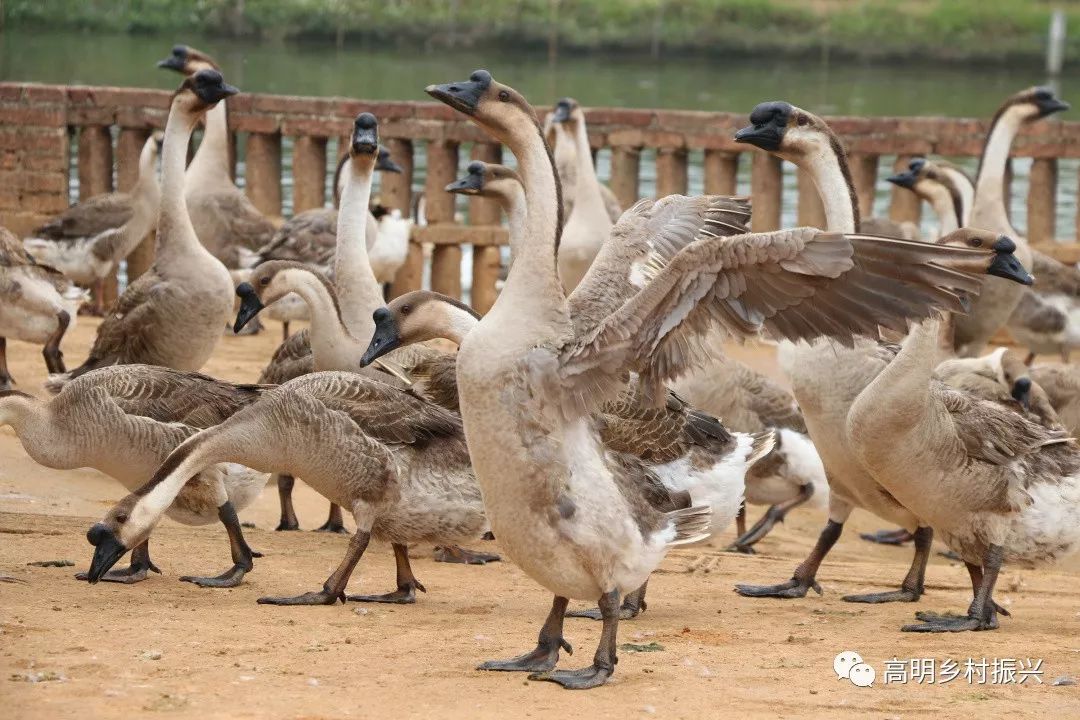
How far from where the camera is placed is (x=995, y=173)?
1259 centimetres

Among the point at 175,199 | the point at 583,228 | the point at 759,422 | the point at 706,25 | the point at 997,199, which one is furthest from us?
the point at 706,25

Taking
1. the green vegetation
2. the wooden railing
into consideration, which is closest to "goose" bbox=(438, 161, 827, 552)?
the wooden railing

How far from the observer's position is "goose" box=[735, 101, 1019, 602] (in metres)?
7.74

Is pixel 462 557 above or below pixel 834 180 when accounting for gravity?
below

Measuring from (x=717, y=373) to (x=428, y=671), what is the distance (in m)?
4.41

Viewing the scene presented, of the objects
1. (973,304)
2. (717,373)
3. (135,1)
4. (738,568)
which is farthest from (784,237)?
(135,1)

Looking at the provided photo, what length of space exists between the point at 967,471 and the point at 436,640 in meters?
2.57

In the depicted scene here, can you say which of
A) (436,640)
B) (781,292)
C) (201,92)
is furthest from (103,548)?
(201,92)

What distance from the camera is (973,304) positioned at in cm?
1248

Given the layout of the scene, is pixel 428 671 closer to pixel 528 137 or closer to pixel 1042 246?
pixel 528 137

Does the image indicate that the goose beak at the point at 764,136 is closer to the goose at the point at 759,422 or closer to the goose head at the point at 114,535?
the goose at the point at 759,422

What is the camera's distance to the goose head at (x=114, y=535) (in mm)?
6375

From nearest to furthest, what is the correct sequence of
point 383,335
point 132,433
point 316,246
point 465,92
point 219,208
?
point 465,92
point 383,335
point 132,433
point 316,246
point 219,208

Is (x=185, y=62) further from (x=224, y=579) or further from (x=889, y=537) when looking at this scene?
(x=889, y=537)
